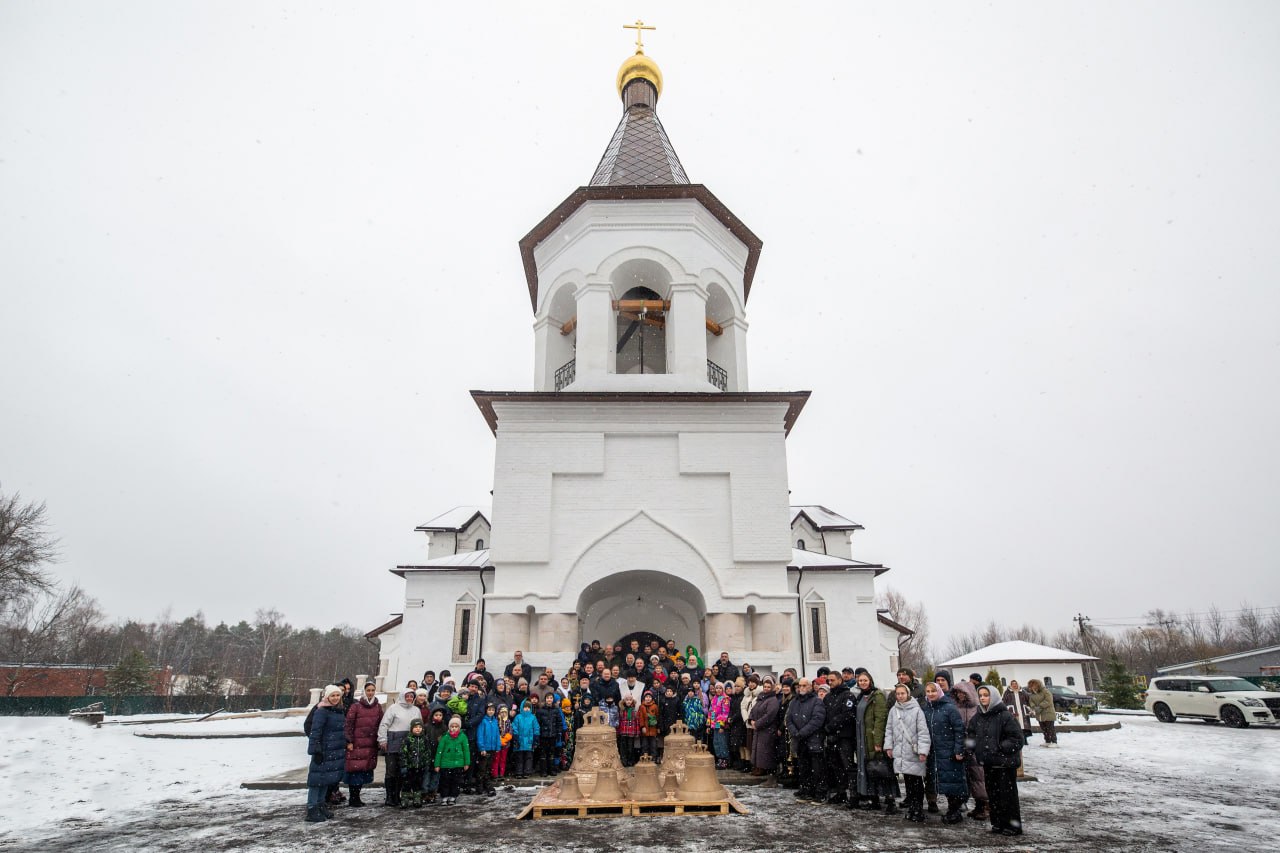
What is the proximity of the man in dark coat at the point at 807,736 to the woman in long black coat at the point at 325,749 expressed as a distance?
5173mm

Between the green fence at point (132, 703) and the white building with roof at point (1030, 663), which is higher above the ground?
the white building with roof at point (1030, 663)

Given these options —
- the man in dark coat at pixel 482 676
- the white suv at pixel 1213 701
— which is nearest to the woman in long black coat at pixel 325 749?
the man in dark coat at pixel 482 676

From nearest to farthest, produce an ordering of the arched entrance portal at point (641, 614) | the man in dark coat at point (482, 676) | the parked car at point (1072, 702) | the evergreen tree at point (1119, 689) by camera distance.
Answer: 1. the man in dark coat at point (482, 676)
2. the arched entrance portal at point (641, 614)
3. the parked car at point (1072, 702)
4. the evergreen tree at point (1119, 689)

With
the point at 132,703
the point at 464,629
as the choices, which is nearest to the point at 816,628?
the point at 464,629

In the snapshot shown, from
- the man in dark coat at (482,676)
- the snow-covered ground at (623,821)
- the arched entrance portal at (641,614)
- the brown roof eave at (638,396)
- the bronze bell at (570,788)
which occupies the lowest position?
the snow-covered ground at (623,821)

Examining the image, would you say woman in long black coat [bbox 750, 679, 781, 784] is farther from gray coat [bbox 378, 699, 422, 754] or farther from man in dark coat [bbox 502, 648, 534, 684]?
gray coat [bbox 378, 699, 422, 754]

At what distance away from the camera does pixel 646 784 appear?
755 cm

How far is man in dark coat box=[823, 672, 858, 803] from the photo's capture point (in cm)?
788

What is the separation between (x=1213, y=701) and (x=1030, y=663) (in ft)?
58.8

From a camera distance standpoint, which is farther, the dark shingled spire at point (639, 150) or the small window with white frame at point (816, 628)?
the small window with white frame at point (816, 628)

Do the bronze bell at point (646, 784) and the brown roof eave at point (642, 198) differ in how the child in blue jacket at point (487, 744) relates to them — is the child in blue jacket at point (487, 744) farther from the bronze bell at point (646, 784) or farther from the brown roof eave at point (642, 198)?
the brown roof eave at point (642, 198)

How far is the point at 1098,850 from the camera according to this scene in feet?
18.8

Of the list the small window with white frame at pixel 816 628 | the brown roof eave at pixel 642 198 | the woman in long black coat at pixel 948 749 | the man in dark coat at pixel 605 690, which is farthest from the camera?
the small window with white frame at pixel 816 628

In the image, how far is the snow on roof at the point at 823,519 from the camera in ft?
81.0
